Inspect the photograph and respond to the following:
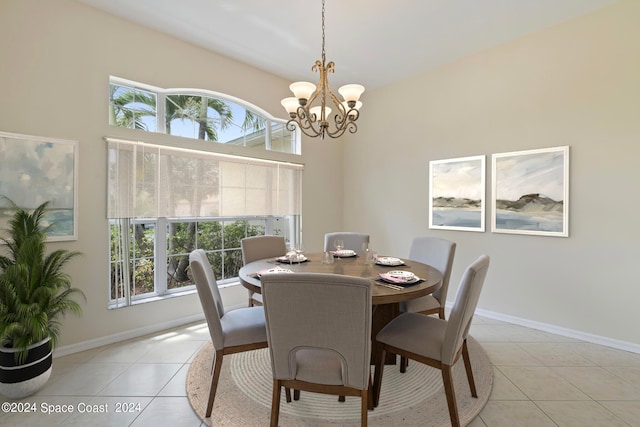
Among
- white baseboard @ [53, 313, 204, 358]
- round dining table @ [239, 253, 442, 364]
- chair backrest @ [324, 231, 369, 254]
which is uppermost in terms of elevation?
chair backrest @ [324, 231, 369, 254]

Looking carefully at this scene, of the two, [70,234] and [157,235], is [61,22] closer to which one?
[70,234]

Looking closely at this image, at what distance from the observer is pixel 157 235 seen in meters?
3.10

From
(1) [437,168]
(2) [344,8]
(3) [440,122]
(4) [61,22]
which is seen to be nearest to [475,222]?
(1) [437,168]

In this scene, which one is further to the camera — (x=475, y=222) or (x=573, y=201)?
(x=475, y=222)

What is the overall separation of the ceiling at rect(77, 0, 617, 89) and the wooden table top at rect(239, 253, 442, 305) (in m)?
2.25

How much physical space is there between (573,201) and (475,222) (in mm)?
912

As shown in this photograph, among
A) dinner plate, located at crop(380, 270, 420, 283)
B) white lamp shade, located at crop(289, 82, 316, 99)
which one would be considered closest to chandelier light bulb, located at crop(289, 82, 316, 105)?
white lamp shade, located at crop(289, 82, 316, 99)

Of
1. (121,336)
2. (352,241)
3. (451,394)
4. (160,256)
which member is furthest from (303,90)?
(121,336)

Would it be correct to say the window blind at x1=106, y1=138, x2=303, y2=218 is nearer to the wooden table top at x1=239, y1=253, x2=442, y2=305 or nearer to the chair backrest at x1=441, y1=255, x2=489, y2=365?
the wooden table top at x1=239, y1=253, x2=442, y2=305

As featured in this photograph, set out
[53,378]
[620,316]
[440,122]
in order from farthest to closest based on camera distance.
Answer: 1. [440,122]
2. [620,316]
3. [53,378]

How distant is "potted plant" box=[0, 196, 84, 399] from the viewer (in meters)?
1.91

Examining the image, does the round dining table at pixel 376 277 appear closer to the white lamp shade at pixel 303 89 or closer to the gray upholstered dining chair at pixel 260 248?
the gray upholstered dining chair at pixel 260 248
